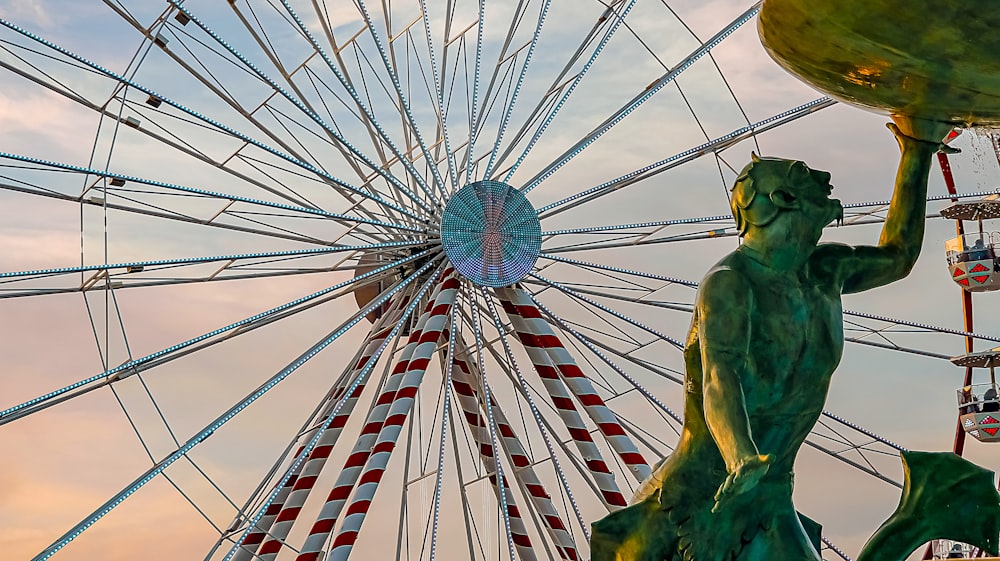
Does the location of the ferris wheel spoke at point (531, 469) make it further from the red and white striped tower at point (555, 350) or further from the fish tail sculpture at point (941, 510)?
the fish tail sculpture at point (941, 510)

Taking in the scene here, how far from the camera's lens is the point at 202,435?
1238 centimetres

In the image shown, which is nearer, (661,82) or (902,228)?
(902,228)

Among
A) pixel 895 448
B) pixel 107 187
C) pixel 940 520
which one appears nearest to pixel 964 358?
pixel 895 448

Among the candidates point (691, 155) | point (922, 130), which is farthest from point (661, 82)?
point (922, 130)

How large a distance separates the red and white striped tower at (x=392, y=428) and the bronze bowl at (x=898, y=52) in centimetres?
856

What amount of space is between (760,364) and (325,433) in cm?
1005

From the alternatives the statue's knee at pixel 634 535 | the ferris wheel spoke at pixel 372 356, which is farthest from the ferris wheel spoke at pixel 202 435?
the statue's knee at pixel 634 535

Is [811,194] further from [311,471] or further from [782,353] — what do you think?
[311,471]

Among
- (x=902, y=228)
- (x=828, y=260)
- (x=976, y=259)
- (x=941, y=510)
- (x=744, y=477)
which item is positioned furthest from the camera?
(x=976, y=259)

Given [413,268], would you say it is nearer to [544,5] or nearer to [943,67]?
[544,5]

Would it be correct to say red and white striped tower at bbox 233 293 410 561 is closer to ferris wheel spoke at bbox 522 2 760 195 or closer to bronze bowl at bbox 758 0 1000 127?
ferris wheel spoke at bbox 522 2 760 195

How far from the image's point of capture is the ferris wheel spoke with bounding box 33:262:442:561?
11.0 metres

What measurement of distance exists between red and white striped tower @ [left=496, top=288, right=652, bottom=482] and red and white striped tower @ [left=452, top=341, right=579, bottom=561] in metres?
0.71

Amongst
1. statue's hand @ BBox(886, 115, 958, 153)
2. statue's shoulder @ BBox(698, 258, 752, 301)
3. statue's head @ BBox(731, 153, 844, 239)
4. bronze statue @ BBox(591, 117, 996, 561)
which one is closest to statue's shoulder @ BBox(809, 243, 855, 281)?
bronze statue @ BBox(591, 117, 996, 561)
